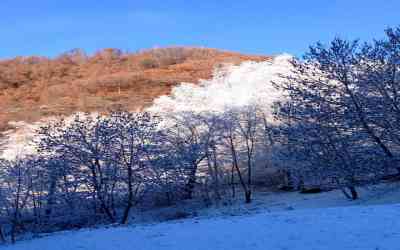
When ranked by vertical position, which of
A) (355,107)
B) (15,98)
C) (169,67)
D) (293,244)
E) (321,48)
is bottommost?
(293,244)

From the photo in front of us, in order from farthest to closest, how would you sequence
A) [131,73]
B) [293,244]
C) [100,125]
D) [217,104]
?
[131,73] → [217,104] → [100,125] → [293,244]

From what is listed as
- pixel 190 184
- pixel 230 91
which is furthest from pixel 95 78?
pixel 190 184

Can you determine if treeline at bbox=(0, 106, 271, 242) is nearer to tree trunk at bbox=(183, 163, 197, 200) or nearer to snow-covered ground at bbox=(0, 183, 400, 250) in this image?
tree trunk at bbox=(183, 163, 197, 200)

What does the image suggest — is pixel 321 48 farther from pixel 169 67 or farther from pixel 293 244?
pixel 169 67

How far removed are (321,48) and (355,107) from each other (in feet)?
8.60

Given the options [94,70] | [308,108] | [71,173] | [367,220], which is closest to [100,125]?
[71,173]

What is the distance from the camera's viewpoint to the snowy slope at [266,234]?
9.58 metres

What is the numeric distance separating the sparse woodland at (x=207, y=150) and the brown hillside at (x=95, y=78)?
17085mm

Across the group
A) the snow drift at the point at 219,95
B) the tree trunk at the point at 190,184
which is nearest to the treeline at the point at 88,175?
the tree trunk at the point at 190,184

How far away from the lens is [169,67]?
6334 cm

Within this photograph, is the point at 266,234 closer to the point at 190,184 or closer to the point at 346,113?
the point at 346,113

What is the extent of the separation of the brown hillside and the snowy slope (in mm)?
33161

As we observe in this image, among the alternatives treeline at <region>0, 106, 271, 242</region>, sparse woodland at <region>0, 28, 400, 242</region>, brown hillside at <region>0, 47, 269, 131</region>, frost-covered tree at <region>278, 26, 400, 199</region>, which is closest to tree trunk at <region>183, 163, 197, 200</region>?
sparse woodland at <region>0, 28, 400, 242</region>

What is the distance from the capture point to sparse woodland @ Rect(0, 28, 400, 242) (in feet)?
60.7
